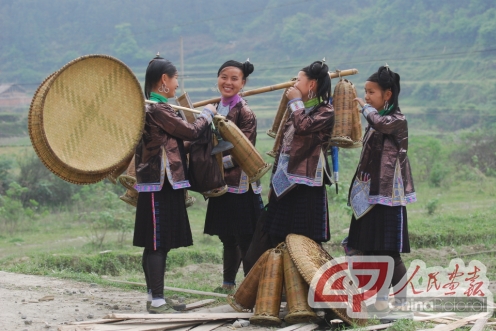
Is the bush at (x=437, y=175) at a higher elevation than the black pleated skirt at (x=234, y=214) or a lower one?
higher

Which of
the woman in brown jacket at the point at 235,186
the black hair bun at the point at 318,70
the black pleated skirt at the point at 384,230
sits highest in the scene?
the black hair bun at the point at 318,70

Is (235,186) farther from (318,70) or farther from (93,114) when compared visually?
(93,114)

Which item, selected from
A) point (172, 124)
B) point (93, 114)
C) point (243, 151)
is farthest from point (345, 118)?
point (93, 114)

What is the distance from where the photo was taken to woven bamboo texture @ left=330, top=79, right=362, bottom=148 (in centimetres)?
Answer: 575

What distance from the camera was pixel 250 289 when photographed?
211 inches

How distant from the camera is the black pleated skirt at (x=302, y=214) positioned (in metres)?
5.62

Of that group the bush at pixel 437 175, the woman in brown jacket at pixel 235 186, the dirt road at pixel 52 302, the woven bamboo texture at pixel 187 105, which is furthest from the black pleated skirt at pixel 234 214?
the bush at pixel 437 175

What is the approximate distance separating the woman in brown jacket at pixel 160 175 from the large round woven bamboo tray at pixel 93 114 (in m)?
0.21

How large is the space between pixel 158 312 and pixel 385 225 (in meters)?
1.81

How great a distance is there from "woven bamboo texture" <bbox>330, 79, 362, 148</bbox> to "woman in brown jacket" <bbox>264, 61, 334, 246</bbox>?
0.10 meters

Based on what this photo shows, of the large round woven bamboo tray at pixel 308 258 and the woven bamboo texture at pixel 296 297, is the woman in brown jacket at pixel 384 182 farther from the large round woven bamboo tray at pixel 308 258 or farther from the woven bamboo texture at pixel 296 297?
the woven bamboo texture at pixel 296 297

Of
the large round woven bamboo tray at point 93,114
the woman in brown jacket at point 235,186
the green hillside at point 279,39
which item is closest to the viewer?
the large round woven bamboo tray at point 93,114

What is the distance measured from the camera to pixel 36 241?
12.8 meters

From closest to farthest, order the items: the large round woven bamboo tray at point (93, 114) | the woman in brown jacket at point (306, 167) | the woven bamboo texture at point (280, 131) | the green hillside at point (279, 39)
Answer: the large round woven bamboo tray at point (93, 114) < the woman in brown jacket at point (306, 167) < the woven bamboo texture at point (280, 131) < the green hillside at point (279, 39)
